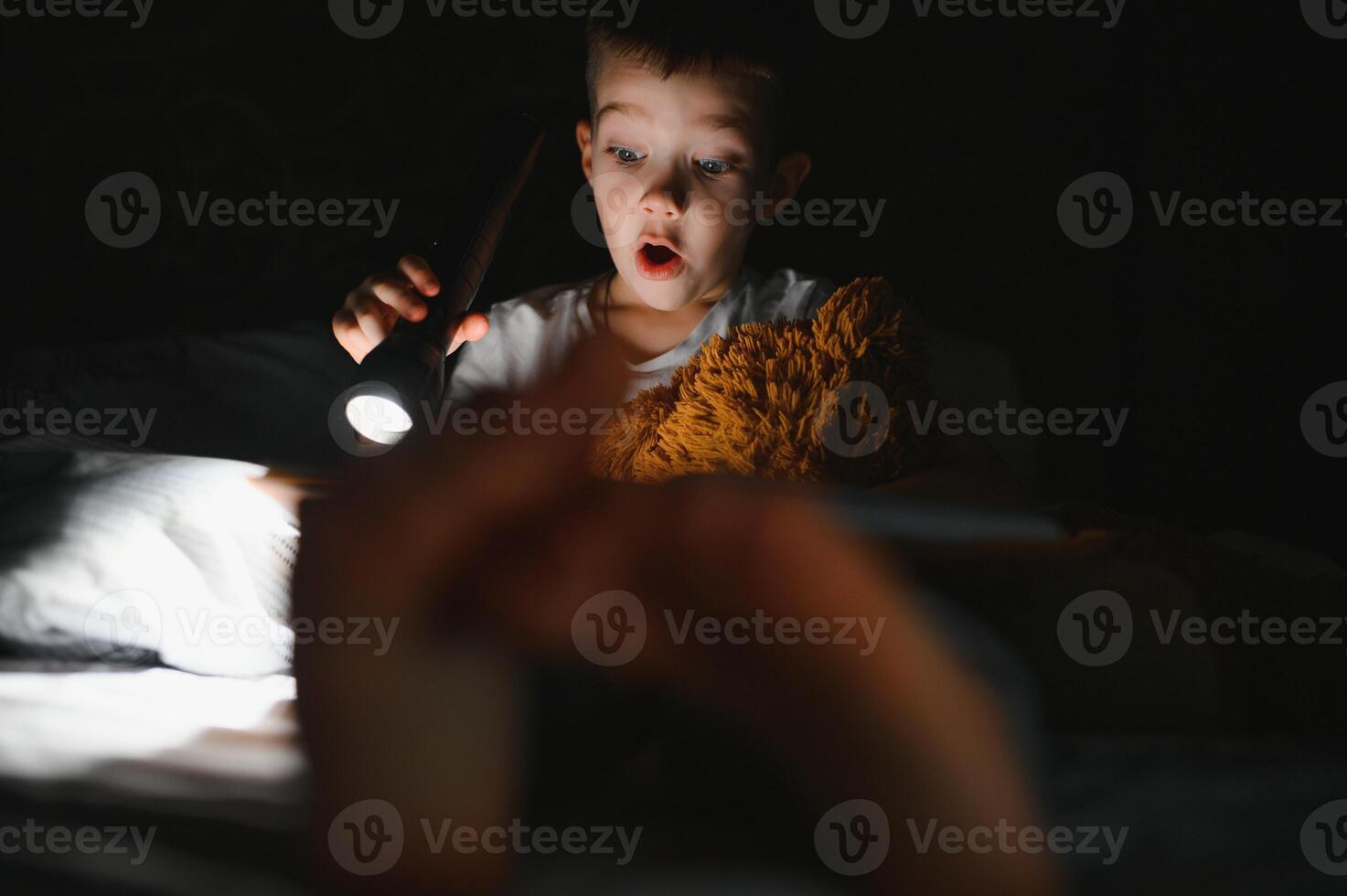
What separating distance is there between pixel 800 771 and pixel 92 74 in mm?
1331

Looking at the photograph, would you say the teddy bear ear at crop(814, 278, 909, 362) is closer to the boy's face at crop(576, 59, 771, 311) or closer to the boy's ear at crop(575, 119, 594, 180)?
the boy's face at crop(576, 59, 771, 311)

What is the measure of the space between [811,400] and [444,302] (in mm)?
298

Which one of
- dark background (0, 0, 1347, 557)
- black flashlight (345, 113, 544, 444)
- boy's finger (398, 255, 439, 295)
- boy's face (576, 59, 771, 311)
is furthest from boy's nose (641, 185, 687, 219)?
dark background (0, 0, 1347, 557)

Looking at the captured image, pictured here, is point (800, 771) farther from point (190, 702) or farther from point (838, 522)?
point (190, 702)

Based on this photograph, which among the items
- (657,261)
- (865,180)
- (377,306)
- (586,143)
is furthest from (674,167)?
(865,180)

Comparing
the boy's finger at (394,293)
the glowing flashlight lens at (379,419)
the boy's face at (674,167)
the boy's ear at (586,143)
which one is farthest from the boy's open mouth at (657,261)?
the glowing flashlight lens at (379,419)

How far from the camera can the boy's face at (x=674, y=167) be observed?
3.02ft

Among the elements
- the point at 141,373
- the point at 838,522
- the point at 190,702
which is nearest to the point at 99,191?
the point at 141,373

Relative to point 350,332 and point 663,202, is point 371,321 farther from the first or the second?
point 663,202

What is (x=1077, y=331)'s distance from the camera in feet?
4.18

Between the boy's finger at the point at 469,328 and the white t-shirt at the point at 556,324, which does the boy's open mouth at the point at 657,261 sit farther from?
the boy's finger at the point at 469,328

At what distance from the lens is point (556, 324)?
1141mm

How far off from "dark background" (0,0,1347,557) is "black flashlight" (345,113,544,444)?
0.44 meters

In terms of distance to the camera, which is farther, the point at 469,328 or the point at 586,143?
the point at 586,143
